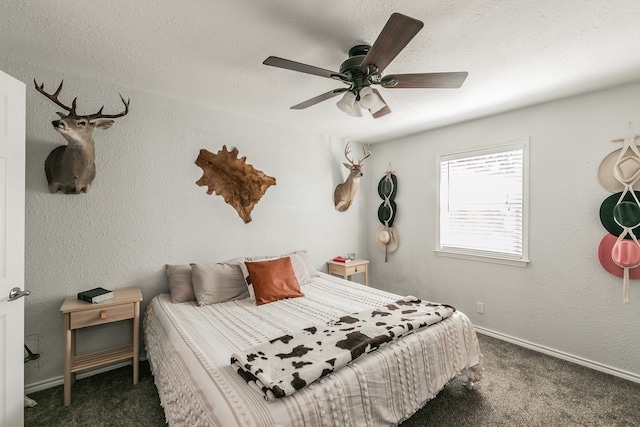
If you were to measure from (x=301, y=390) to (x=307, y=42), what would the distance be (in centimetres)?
196

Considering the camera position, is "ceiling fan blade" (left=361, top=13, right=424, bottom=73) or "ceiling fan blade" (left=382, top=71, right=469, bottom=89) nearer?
"ceiling fan blade" (left=361, top=13, right=424, bottom=73)

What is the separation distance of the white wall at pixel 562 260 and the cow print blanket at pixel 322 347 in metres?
1.36

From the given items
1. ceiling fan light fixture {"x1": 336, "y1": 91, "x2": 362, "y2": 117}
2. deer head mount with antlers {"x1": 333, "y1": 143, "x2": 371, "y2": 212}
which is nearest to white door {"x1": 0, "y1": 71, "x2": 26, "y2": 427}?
ceiling fan light fixture {"x1": 336, "y1": 91, "x2": 362, "y2": 117}

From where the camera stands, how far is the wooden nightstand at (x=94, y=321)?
2.00 meters

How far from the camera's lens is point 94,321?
209 cm

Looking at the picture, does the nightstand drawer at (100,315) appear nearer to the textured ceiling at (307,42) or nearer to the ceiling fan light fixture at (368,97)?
the textured ceiling at (307,42)

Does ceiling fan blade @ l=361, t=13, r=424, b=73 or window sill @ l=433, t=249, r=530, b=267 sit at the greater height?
ceiling fan blade @ l=361, t=13, r=424, b=73

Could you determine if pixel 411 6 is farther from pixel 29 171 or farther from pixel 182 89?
pixel 29 171

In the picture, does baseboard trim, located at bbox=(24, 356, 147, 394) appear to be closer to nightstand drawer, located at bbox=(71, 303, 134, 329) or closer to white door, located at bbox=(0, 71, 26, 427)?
nightstand drawer, located at bbox=(71, 303, 134, 329)

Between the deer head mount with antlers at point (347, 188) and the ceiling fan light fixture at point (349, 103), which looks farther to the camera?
the deer head mount with antlers at point (347, 188)

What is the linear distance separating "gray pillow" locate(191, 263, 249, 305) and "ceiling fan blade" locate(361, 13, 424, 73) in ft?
6.79

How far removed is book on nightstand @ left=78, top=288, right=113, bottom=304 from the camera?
6.92ft

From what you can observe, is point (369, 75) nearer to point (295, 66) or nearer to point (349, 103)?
point (349, 103)

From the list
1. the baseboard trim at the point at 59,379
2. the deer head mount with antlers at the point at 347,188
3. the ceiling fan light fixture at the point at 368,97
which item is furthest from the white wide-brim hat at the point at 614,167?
the baseboard trim at the point at 59,379
